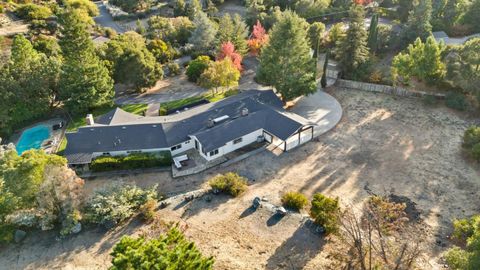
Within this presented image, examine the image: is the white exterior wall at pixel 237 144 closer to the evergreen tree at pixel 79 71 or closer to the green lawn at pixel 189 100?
the green lawn at pixel 189 100

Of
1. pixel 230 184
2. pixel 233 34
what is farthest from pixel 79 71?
pixel 230 184

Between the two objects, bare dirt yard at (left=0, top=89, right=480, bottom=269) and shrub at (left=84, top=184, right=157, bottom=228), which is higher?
shrub at (left=84, top=184, right=157, bottom=228)

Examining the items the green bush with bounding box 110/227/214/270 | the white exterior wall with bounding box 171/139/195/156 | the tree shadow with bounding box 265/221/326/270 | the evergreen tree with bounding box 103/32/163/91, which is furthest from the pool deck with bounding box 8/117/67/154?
the tree shadow with bounding box 265/221/326/270

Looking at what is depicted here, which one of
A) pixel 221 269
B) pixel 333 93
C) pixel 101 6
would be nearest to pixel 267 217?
pixel 221 269

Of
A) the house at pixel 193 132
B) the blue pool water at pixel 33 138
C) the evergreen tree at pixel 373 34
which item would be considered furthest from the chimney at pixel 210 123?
the evergreen tree at pixel 373 34

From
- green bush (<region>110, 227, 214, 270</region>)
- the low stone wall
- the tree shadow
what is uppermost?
green bush (<region>110, 227, 214, 270</region>)

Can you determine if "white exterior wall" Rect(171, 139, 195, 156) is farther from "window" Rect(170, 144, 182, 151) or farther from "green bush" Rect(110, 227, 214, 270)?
"green bush" Rect(110, 227, 214, 270)
